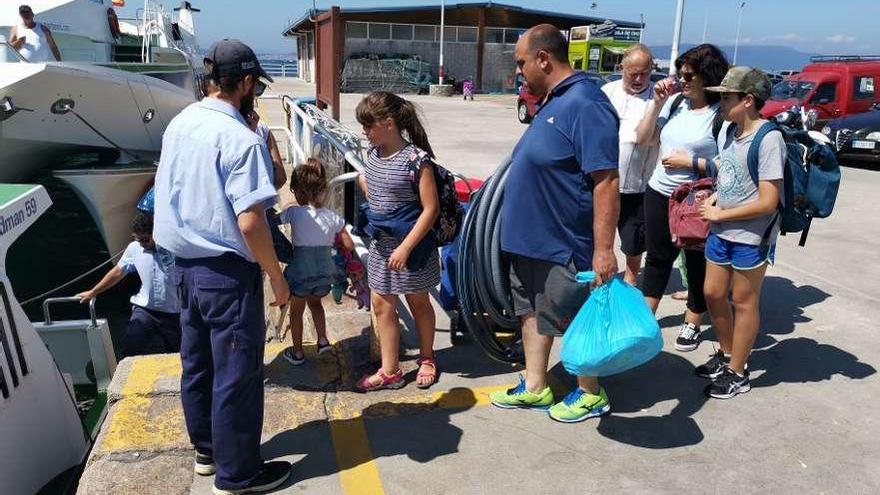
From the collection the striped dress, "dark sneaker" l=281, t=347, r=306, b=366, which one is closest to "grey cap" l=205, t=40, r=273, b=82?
the striped dress

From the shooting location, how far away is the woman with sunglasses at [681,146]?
355 centimetres

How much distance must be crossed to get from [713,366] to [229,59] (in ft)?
9.44

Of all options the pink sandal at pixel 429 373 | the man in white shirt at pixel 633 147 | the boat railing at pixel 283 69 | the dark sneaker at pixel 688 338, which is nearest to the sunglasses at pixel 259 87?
the pink sandal at pixel 429 373

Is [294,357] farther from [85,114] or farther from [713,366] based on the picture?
[85,114]

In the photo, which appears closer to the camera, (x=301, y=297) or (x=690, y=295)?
(x=301, y=297)

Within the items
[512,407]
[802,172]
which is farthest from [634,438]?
[802,172]

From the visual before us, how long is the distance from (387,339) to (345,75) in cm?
2975

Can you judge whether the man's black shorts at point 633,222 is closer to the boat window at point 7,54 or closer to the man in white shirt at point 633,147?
the man in white shirt at point 633,147

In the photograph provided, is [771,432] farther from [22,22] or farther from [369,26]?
[369,26]

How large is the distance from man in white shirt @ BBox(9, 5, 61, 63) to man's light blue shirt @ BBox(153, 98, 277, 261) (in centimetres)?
688

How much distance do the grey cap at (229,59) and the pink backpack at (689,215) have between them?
2384 mm

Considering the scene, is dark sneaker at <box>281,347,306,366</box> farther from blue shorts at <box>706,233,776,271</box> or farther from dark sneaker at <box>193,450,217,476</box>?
blue shorts at <box>706,233,776,271</box>

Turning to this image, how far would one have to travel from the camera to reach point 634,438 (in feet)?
9.95

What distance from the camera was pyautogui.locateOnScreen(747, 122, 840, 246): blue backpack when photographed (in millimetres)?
3195
